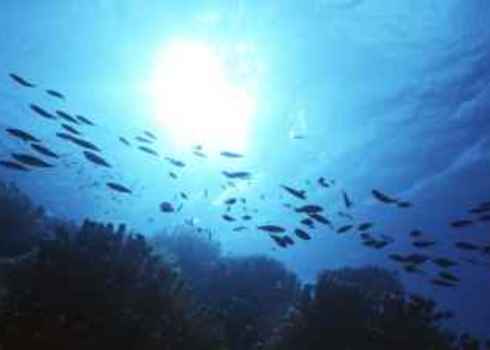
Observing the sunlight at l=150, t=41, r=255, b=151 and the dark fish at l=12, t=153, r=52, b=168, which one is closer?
the dark fish at l=12, t=153, r=52, b=168

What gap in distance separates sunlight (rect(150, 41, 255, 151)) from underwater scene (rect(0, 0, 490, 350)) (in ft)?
0.33

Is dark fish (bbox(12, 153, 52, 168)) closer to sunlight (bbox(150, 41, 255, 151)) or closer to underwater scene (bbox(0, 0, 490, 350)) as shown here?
underwater scene (bbox(0, 0, 490, 350))

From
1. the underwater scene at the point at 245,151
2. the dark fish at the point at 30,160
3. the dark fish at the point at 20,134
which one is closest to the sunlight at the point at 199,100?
the underwater scene at the point at 245,151

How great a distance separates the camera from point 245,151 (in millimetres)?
29062

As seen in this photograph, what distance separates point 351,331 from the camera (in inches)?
369

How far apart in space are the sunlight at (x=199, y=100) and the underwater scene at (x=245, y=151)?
99mm

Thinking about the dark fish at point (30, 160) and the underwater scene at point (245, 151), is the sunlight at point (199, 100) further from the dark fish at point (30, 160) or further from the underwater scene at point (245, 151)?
the dark fish at point (30, 160)

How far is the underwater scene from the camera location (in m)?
7.96

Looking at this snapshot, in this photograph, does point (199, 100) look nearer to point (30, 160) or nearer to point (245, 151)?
point (245, 151)

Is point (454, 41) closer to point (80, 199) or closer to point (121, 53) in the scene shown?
point (121, 53)

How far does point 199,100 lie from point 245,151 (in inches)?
254

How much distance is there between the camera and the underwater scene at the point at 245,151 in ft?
26.1

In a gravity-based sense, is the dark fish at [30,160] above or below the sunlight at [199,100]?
below

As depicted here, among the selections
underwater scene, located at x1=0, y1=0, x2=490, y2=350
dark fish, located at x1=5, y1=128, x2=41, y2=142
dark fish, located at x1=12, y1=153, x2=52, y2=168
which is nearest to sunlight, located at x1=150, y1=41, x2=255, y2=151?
underwater scene, located at x1=0, y1=0, x2=490, y2=350
